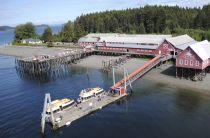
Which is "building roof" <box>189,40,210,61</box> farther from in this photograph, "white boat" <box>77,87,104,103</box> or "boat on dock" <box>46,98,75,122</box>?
"boat on dock" <box>46,98,75,122</box>

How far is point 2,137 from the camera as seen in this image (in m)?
39.4

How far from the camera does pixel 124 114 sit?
44844 mm

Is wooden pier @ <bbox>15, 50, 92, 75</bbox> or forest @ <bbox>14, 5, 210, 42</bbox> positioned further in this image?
forest @ <bbox>14, 5, 210, 42</bbox>

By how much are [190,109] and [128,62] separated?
118ft

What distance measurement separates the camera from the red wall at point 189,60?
189 ft

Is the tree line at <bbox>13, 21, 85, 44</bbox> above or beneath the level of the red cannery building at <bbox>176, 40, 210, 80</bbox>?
above

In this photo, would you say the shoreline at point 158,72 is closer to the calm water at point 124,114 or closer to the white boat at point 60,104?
the calm water at point 124,114

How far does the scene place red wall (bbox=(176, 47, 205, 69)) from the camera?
57.5 m

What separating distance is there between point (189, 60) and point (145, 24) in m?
81.3

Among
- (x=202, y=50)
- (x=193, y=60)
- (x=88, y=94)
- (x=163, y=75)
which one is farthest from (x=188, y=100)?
(x=88, y=94)

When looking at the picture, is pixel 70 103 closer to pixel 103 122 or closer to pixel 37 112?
pixel 37 112

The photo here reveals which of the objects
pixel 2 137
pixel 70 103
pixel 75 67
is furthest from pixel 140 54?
pixel 2 137

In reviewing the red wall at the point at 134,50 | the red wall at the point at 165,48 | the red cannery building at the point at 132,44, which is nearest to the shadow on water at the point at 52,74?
the red wall at the point at 134,50

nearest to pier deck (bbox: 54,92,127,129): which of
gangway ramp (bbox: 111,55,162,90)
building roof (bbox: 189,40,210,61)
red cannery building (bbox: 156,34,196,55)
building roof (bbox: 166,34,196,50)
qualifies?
gangway ramp (bbox: 111,55,162,90)
